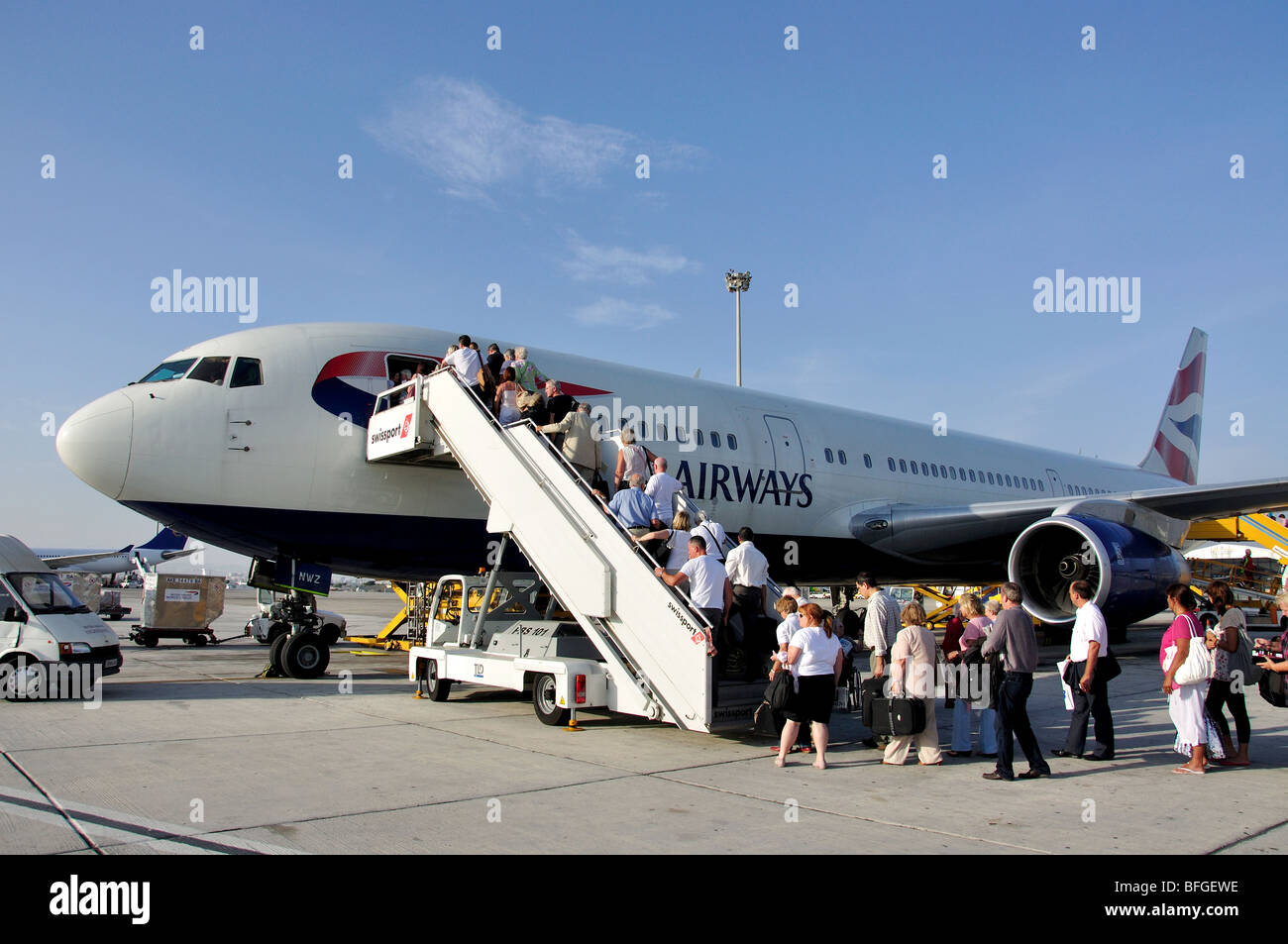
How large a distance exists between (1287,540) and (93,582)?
117 ft

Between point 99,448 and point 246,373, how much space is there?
163cm

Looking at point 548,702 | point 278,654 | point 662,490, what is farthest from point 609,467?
point 278,654

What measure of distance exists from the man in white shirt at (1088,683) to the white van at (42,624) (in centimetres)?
988

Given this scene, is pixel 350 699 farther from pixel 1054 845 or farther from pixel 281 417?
pixel 1054 845

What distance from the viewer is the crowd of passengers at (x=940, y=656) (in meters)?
6.51

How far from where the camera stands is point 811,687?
666 cm

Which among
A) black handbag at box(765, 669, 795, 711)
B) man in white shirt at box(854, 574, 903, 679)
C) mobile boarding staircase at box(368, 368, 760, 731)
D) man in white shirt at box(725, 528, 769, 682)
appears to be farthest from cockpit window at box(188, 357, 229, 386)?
man in white shirt at box(854, 574, 903, 679)

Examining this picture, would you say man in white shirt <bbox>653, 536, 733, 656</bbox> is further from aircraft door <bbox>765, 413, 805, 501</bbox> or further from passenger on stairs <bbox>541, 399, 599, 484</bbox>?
aircraft door <bbox>765, 413, 805, 501</bbox>

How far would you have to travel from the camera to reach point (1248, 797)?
5.75 meters

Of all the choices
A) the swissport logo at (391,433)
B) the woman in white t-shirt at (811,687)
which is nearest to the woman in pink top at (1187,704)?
the woman in white t-shirt at (811,687)


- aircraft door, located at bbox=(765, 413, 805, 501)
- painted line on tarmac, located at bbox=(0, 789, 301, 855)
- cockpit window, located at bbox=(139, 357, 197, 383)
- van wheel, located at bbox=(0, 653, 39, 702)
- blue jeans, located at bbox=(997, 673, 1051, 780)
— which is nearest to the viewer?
painted line on tarmac, located at bbox=(0, 789, 301, 855)

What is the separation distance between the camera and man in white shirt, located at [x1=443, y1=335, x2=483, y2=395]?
1006 centimetres
